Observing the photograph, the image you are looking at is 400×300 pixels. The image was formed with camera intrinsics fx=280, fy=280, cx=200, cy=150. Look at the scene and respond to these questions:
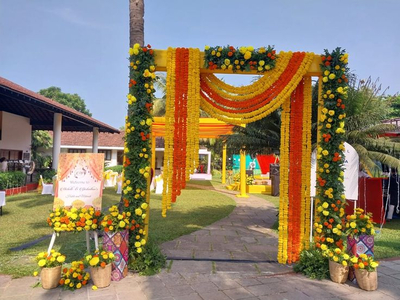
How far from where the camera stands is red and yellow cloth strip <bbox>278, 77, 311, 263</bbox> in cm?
457

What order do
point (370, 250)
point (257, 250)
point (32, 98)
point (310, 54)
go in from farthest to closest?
point (32, 98) < point (257, 250) < point (310, 54) < point (370, 250)

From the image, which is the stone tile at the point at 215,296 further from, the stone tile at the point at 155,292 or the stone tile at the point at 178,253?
the stone tile at the point at 178,253

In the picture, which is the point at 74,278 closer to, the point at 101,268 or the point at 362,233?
the point at 101,268

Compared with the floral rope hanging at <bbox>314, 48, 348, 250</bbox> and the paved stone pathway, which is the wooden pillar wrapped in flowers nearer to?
the floral rope hanging at <bbox>314, 48, 348, 250</bbox>

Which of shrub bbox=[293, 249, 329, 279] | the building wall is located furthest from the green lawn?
the building wall

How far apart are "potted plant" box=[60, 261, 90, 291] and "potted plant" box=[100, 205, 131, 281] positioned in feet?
1.25

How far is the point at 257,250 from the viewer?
543 cm

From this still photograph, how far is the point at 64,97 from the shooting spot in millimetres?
44938

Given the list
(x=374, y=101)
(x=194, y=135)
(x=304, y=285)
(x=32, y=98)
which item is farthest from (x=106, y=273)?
(x=32, y=98)

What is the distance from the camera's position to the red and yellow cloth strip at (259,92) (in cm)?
430

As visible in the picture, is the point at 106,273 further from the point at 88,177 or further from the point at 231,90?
the point at 231,90

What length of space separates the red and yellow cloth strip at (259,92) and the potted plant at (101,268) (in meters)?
2.57

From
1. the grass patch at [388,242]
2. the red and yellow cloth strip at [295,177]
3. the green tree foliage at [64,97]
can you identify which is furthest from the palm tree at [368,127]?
the green tree foliage at [64,97]

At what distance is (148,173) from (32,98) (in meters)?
9.03
